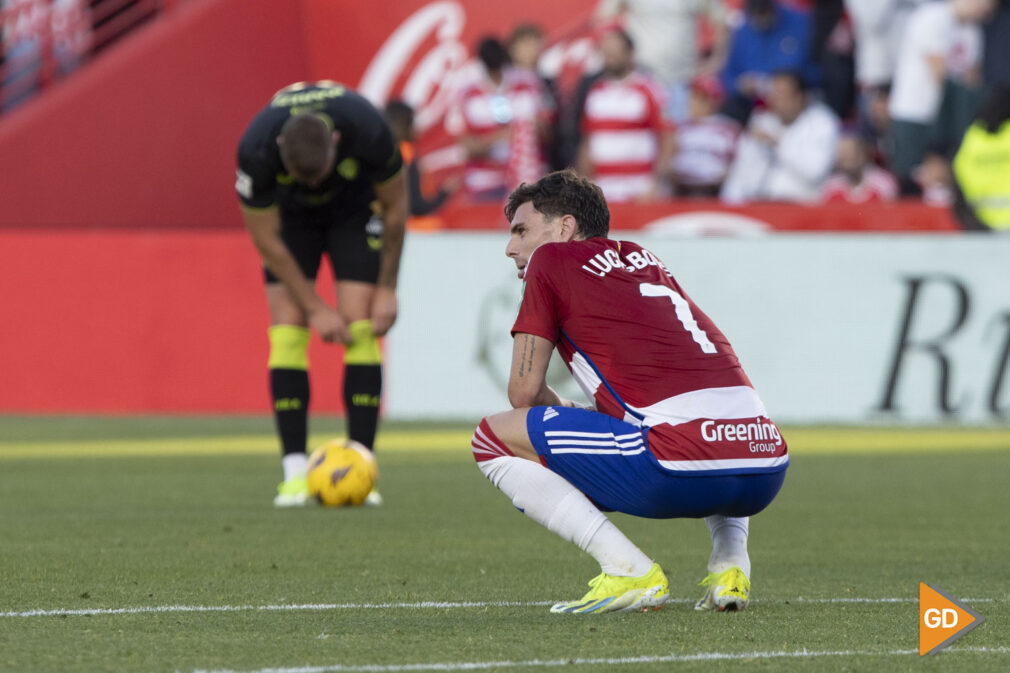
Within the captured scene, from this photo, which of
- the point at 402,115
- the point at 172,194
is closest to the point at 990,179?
the point at 402,115

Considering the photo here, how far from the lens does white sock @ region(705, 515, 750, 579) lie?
5418 mm

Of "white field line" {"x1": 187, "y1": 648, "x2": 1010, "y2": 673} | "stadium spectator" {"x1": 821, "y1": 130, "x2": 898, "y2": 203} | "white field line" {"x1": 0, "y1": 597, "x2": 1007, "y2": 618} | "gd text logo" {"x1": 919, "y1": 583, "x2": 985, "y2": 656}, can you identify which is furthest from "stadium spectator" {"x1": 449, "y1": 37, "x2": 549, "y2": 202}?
"white field line" {"x1": 187, "y1": 648, "x2": 1010, "y2": 673}

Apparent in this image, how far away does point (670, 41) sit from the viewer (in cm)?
1777

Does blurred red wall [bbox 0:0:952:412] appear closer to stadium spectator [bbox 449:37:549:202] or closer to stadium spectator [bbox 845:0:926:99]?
stadium spectator [bbox 449:37:549:202]

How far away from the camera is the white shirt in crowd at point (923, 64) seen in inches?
664

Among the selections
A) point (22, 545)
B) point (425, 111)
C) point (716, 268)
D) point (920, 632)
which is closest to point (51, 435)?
point (716, 268)

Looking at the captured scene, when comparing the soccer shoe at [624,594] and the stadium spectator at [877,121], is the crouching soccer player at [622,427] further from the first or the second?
the stadium spectator at [877,121]

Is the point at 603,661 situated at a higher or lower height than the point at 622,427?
lower

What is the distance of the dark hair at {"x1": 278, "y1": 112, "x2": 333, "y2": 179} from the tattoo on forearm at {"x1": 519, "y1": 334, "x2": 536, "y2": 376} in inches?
124

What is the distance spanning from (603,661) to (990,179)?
11402mm

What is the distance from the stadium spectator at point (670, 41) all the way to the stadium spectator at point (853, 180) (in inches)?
65.9

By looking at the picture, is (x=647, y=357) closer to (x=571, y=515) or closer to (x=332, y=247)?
(x=571, y=515)

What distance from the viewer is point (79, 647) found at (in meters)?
4.57

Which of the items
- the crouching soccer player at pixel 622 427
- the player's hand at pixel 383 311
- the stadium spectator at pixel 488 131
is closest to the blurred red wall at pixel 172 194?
the stadium spectator at pixel 488 131
